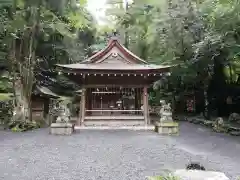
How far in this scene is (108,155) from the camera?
10.3 m

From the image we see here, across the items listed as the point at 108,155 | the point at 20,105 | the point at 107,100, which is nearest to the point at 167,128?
the point at 107,100

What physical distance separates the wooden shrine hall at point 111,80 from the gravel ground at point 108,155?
198 centimetres

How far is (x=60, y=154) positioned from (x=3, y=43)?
9739 millimetres

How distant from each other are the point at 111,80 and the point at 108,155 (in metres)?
7.55

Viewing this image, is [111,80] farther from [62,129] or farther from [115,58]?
[62,129]

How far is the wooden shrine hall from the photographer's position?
53.1ft

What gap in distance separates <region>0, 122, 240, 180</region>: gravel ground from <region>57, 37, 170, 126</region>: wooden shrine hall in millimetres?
1978

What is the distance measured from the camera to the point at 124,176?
26.1ft

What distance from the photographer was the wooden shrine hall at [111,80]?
1617 centimetres

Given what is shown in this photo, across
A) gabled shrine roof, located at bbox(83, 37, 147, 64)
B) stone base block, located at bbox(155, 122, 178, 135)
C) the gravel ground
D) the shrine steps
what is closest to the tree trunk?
the gravel ground

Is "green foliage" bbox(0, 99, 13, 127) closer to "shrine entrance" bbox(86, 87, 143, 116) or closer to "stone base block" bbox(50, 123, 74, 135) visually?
"shrine entrance" bbox(86, 87, 143, 116)

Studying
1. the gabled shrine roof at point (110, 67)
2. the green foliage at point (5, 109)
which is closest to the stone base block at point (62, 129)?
the gabled shrine roof at point (110, 67)

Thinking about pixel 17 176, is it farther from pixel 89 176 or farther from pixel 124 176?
pixel 124 176

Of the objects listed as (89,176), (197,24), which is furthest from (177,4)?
(89,176)
